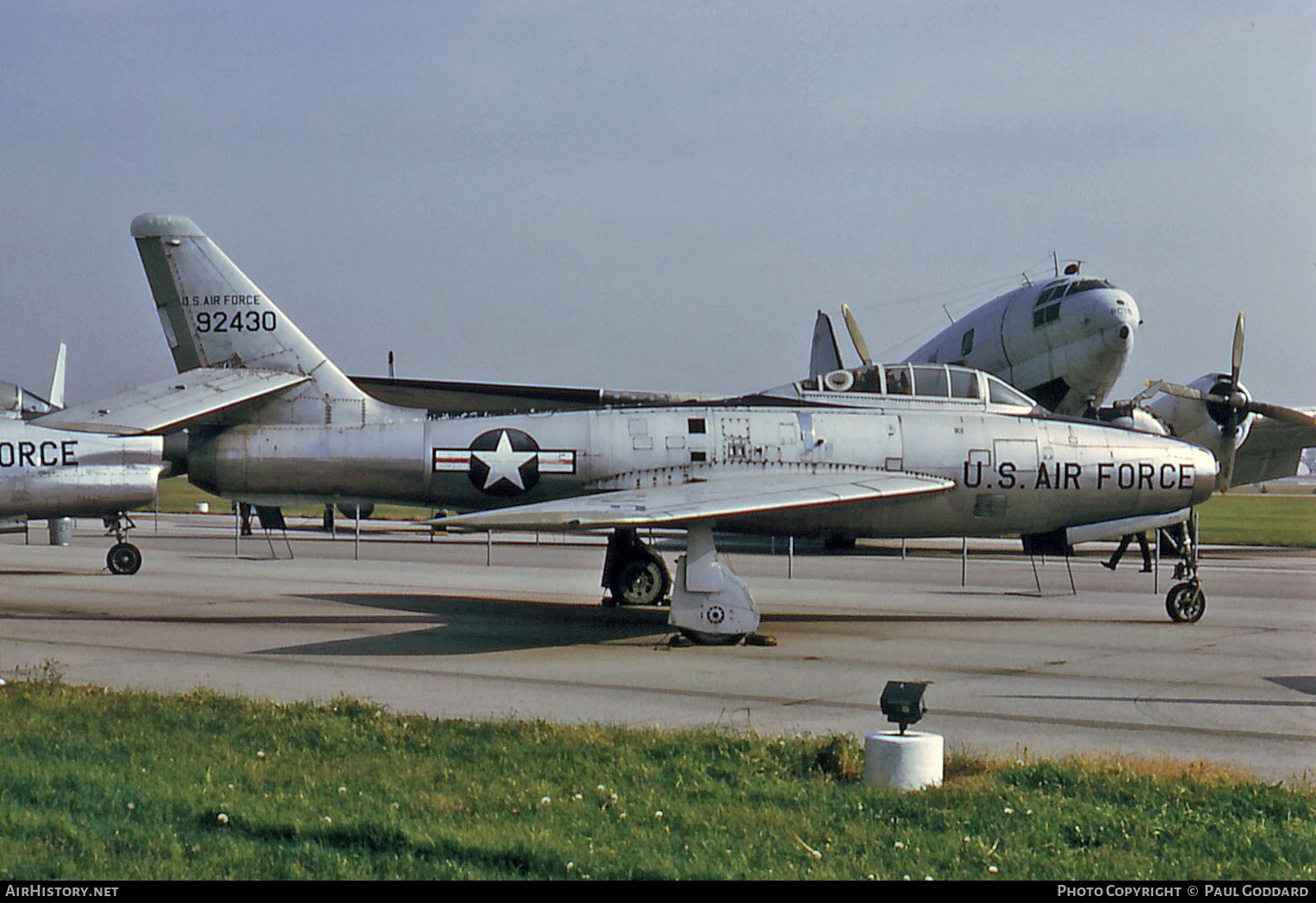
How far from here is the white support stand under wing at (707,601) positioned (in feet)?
44.6

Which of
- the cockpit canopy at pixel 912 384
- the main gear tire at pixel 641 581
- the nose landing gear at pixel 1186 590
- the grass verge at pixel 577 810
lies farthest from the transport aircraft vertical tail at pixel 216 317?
the nose landing gear at pixel 1186 590

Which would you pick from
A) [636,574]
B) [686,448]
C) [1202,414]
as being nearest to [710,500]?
[686,448]

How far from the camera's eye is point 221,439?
14859 mm

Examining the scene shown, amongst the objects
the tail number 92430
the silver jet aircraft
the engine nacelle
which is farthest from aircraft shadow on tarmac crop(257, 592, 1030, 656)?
the engine nacelle

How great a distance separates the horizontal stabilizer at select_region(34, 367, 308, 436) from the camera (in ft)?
44.9

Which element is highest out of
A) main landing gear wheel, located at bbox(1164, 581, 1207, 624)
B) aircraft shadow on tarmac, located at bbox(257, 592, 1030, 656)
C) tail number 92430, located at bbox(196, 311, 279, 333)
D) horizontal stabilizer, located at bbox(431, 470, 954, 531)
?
tail number 92430, located at bbox(196, 311, 279, 333)

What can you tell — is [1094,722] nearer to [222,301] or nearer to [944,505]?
[944,505]

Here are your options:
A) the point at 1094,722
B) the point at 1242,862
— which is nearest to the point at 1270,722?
the point at 1094,722

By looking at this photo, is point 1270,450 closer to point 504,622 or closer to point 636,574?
point 636,574

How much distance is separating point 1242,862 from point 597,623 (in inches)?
424

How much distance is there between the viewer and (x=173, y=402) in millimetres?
14281

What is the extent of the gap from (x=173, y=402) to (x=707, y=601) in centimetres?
626

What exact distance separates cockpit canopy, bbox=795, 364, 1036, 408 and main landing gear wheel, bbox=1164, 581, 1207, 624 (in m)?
3.05

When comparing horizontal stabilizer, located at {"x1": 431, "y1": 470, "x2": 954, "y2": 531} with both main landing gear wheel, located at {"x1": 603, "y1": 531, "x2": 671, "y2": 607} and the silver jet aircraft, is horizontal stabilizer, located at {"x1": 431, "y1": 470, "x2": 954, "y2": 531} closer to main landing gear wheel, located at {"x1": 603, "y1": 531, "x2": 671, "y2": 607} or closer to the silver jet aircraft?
the silver jet aircraft
